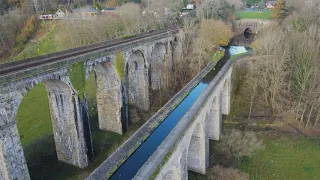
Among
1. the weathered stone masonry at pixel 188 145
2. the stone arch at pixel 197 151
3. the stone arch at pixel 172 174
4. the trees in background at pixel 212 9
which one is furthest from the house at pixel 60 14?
the stone arch at pixel 172 174

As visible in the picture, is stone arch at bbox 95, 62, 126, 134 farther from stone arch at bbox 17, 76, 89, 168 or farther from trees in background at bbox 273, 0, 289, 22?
trees in background at bbox 273, 0, 289, 22

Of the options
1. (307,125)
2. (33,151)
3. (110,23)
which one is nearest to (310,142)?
(307,125)

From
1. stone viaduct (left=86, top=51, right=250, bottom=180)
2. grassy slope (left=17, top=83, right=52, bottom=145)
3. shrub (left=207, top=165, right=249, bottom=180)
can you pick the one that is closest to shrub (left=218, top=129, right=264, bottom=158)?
stone viaduct (left=86, top=51, right=250, bottom=180)

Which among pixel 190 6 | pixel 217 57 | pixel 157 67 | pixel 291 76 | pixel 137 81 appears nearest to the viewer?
pixel 137 81

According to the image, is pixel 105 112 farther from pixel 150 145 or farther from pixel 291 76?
pixel 291 76

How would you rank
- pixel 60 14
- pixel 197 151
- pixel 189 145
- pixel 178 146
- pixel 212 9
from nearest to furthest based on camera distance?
pixel 178 146 → pixel 189 145 → pixel 197 151 → pixel 212 9 → pixel 60 14

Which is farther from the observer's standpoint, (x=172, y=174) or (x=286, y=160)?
(x=286, y=160)

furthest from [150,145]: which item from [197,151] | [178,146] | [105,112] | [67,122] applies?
[105,112]

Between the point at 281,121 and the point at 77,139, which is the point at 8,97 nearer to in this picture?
the point at 77,139
